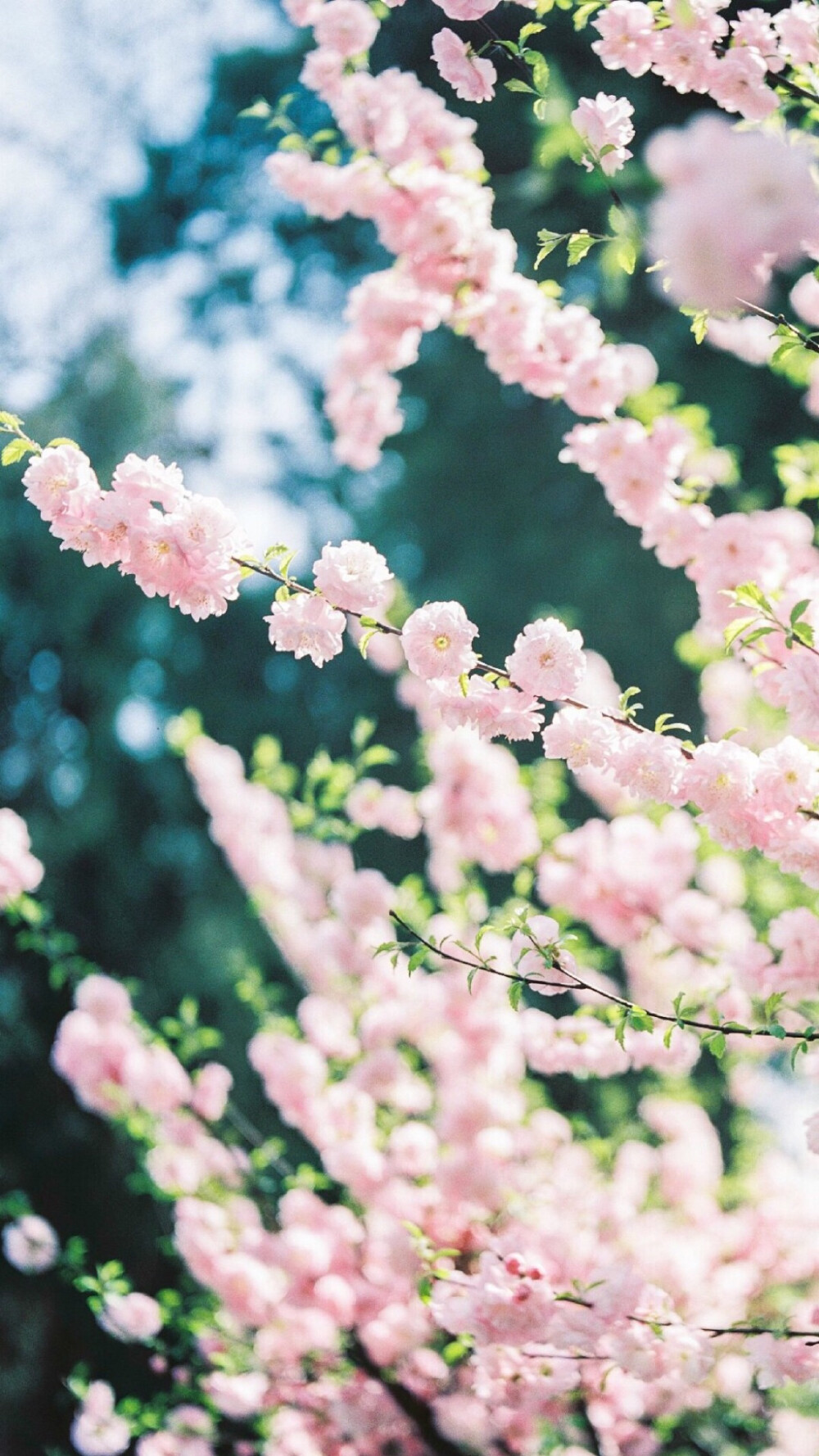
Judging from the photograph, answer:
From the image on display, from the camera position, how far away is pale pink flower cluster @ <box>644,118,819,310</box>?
98cm

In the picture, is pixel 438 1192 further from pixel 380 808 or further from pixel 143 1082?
pixel 380 808

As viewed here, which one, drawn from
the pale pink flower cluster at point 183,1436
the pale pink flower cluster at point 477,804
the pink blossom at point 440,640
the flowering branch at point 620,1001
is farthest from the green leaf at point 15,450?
the pale pink flower cluster at point 183,1436

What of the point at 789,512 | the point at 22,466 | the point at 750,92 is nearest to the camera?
the point at 750,92

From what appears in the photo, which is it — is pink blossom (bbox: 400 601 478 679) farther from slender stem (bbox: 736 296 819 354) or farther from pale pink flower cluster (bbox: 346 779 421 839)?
pale pink flower cluster (bbox: 346 779 421 839)

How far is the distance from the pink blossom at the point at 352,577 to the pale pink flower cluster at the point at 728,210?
2.62 feet

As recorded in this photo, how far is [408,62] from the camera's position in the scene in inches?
303

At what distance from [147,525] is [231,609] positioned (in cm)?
822

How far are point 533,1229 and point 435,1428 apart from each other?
61 cm

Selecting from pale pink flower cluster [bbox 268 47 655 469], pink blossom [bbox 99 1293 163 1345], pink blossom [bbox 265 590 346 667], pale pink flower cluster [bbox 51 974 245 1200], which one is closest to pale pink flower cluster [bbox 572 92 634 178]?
pale pink flower cluster [bbox 268 47 655 469]

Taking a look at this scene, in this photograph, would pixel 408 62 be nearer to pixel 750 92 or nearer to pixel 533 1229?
pixel 750 92

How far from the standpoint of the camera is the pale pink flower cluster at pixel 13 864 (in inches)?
120

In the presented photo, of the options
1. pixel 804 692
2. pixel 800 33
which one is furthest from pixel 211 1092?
pixel 800 33

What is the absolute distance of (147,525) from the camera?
1.67 meters

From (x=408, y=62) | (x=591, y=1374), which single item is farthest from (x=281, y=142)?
(x=408, y=62)
